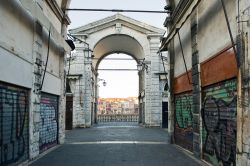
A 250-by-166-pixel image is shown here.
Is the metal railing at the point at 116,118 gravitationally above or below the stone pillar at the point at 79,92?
below

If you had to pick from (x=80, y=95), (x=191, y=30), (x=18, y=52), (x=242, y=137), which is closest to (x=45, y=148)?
(x=18, y=52)

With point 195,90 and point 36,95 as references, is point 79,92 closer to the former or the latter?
point 36,95

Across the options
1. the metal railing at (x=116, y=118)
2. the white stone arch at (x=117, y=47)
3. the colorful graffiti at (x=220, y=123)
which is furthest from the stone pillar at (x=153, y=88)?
the colorful graffiti at (x=220, y=123)

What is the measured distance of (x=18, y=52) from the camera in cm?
951

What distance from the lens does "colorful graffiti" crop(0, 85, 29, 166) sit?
8.29m

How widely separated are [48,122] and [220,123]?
723 centimetres

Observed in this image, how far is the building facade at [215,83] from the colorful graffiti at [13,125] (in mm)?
5288

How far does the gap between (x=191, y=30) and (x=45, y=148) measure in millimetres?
6860

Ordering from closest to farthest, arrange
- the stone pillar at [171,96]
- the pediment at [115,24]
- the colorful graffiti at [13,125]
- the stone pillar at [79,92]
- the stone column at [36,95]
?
the colorful graffiti at [13,125]
the stone column at [36,95]
the stone pillar at [171,96]
the stone pillar at [79,92]
the pediment at [115,24]

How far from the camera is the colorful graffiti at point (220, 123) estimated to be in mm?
7866

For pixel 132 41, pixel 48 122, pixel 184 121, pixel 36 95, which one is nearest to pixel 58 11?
pixel 48 122

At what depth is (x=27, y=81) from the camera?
1041 cm

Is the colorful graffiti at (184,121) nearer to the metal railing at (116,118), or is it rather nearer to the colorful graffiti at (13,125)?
the colorful graffiti at (13,125)

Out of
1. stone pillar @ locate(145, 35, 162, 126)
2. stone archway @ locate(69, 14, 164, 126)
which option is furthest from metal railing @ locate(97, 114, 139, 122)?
stone pillar @ locate(145, 35, 162, 126)
